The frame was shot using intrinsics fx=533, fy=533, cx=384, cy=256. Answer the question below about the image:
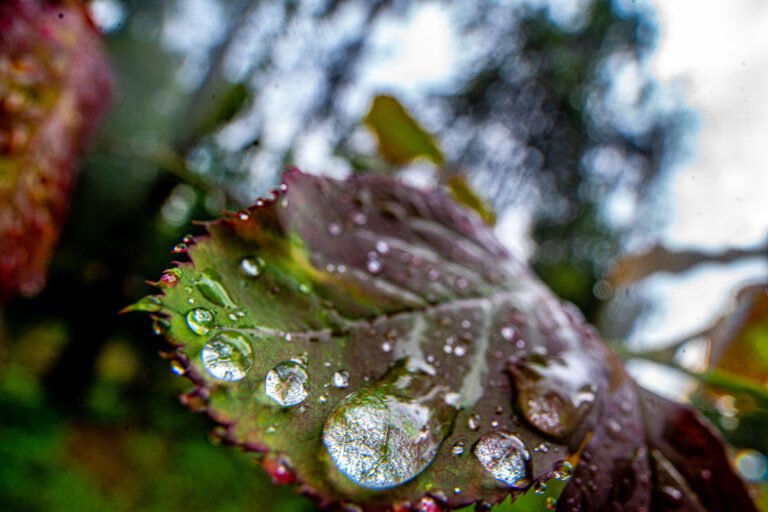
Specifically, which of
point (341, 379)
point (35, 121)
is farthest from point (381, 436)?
point (35, 121)

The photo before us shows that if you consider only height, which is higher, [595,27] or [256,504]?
[595,27]

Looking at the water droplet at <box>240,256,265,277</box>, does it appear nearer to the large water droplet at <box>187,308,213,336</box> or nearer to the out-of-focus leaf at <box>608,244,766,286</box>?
the large water droplet at <box>187,308,213,336</box>

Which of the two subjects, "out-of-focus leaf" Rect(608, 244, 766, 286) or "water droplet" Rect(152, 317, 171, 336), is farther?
"out-of-focus leaf" Rect(608, 244, 766, 286)

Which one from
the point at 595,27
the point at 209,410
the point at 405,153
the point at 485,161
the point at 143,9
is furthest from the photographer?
the point at 485,161

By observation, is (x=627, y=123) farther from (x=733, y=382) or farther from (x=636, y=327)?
(x=733, y=382)

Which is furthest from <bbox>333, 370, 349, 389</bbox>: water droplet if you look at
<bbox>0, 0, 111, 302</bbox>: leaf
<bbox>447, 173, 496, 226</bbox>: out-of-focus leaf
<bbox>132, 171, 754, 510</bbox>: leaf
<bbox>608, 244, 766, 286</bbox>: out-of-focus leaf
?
<bbox>608, 244, 766, 286</bbox>: out-of-focus leaf

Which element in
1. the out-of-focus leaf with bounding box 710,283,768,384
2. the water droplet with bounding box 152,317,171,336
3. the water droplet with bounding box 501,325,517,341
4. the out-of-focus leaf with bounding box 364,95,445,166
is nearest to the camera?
the water droplet with bounding box 152,317,171,336

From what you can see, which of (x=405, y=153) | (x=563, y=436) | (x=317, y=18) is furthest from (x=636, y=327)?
(x=563, y=436)
